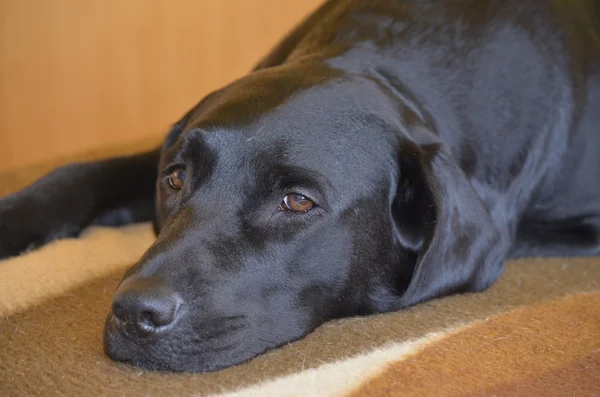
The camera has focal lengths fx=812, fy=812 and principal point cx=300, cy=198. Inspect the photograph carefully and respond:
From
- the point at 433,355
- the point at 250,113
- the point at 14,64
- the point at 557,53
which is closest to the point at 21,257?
the point at 250,113

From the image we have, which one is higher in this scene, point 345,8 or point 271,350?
point 345,8

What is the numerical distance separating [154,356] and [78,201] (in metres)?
0.67

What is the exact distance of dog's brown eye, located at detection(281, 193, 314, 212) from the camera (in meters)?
1.36

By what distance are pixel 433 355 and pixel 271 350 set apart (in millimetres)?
253

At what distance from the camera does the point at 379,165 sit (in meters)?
1.46

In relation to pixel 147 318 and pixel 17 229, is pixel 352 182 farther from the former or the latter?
pixel 17 229

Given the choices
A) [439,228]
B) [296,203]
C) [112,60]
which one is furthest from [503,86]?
[112,60]

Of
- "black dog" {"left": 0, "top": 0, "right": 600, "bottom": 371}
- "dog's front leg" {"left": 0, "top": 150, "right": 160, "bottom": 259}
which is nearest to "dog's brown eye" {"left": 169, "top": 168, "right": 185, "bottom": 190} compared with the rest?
"black dog" {"left": 0, "top": 0, "right": 600, "bottom": 371}

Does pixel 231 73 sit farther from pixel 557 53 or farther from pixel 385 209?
pixel 385 209

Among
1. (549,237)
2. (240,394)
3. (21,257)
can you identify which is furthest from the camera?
(549,237)

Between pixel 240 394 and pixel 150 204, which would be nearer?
pixel 240 394

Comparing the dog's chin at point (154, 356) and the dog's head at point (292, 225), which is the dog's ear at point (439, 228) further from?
the dog's chin at point (154, 356)

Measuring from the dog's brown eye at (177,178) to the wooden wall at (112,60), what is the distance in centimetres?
262

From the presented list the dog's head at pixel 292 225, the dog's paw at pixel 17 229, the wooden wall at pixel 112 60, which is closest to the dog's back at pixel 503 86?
the dog's head at pixel 292 225
